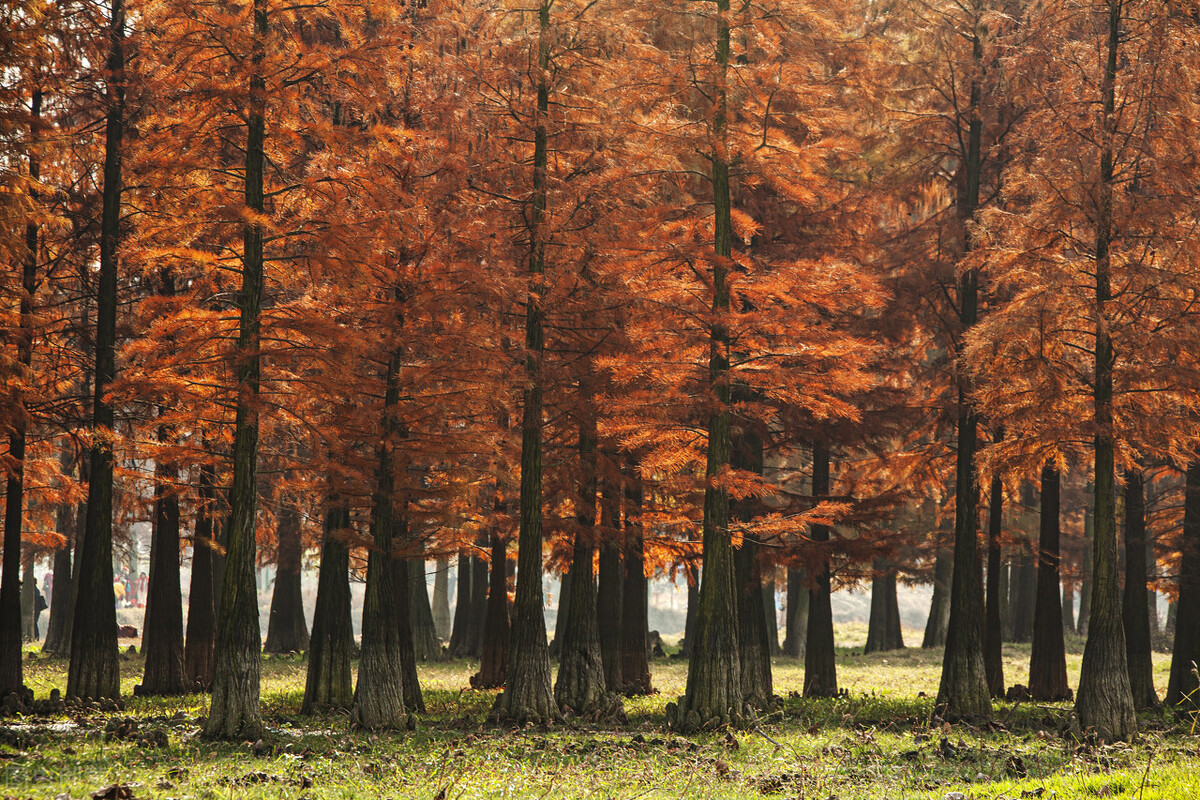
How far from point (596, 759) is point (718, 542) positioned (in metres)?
5.01

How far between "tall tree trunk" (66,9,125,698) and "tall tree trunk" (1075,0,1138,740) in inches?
631

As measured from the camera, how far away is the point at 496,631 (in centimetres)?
2316

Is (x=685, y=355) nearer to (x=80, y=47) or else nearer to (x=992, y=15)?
(x=992, y=15)

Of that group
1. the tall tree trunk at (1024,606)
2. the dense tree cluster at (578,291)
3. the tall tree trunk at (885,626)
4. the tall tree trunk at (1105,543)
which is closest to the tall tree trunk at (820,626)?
the dense tree cluster at (578,291)

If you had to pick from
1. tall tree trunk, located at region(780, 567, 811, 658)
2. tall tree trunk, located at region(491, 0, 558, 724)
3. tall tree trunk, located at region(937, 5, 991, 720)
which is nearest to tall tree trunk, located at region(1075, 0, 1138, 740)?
tall tree trunk, located at region(937, 5, 991, 720)

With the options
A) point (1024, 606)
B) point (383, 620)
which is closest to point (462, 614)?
point (383, 620)

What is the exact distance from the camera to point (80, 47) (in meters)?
17.9

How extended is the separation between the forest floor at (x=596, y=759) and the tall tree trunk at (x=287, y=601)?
399 inches

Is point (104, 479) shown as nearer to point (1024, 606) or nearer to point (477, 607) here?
point (477, 607)

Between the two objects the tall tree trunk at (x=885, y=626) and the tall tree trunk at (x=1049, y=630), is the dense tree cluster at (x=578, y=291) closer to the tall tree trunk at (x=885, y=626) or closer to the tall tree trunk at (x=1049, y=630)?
the tall tree trunk at (x=1049, y=630)

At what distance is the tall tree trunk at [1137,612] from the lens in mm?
20078

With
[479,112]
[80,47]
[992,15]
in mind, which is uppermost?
[992,15]

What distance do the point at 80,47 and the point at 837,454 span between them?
1731 centimetres

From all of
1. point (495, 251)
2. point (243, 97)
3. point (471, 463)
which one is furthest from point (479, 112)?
point (471, 463)
